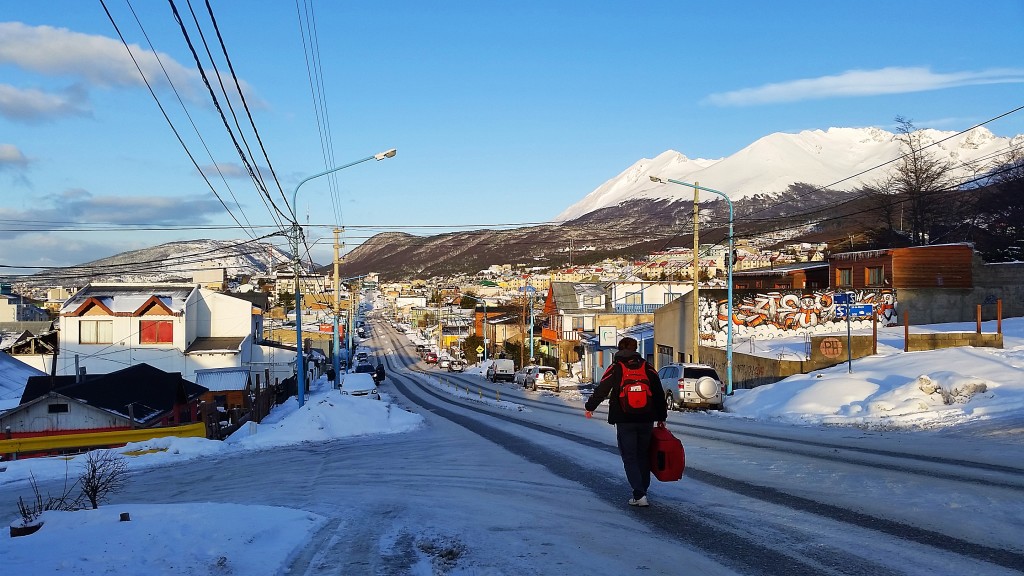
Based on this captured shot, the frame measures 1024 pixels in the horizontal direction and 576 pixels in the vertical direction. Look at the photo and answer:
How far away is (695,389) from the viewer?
27.1m

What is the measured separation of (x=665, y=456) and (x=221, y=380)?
44.6 m

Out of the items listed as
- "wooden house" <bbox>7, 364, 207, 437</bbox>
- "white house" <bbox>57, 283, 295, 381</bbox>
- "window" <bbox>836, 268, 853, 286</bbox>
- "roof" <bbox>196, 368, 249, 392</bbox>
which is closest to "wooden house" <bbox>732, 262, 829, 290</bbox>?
"window" <bbox>836, 268, 853, 286</bbox>

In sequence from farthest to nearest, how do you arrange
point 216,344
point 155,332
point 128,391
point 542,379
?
point 216,344
point 155,332
point 542,379
point 128,391

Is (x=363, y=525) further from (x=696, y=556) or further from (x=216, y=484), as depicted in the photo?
(x=216, y=484)

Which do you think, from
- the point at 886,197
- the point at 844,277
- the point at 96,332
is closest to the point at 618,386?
Result: the point at 844,277

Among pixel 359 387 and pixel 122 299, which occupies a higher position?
pixel 122 299

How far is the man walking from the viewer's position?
8.39m

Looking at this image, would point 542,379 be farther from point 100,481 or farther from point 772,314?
point 100,481

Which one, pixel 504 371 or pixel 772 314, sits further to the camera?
pixel 504 371

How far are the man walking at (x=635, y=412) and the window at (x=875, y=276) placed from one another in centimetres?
3955

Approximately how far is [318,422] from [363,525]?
545 inches

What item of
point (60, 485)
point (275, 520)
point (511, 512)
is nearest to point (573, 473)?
point (511, 512)

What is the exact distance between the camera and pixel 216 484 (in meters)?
12.3

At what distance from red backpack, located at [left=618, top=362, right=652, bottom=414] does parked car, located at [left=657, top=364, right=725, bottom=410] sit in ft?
63.1
